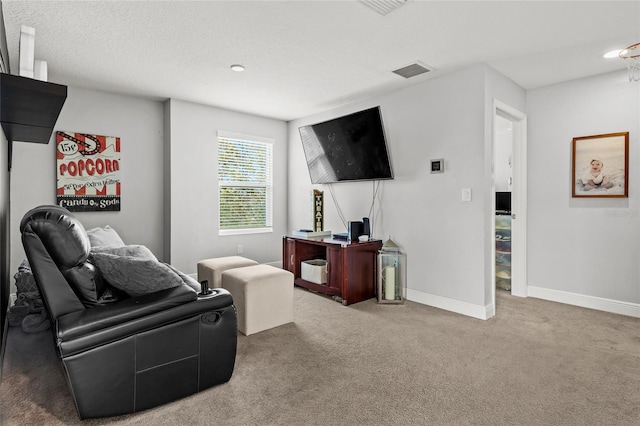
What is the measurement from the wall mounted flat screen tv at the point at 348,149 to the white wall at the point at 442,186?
0.64 ft

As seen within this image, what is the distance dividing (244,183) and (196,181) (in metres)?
0.72

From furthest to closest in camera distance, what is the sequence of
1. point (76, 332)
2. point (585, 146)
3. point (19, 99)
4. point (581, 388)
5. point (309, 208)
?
point (309, 208) < point (585, 146) < point (581, 388) < point (19, 99) < point (76, 332)

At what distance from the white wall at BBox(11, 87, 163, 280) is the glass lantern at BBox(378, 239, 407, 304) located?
9.14 ft

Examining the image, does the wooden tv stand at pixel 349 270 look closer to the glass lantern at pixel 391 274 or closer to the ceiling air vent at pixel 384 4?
the glass lantern at pixel 391 274

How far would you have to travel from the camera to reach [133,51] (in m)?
2.85

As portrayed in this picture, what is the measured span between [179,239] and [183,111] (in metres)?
1.60

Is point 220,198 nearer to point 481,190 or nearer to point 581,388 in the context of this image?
point 481,190

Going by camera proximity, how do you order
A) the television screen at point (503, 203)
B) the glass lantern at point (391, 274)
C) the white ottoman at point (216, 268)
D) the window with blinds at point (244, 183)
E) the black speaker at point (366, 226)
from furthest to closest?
the window with blinds at point (244, 183) < the television screen at point (503, 203) < the black speaker at point (366, 226) < the glass lantern at point (391, 274) < the white ottoman at point (216, 268)

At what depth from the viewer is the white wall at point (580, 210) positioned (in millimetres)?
3203

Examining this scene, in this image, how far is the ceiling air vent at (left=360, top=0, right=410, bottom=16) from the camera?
2123 millimetres

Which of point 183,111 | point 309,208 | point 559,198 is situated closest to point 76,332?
point 183,111

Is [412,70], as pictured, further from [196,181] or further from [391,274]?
[196,181]

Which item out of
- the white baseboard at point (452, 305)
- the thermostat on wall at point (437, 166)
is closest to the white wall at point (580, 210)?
the white baseboard at point (452, 305)

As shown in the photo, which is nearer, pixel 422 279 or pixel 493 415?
pixel 493 415
